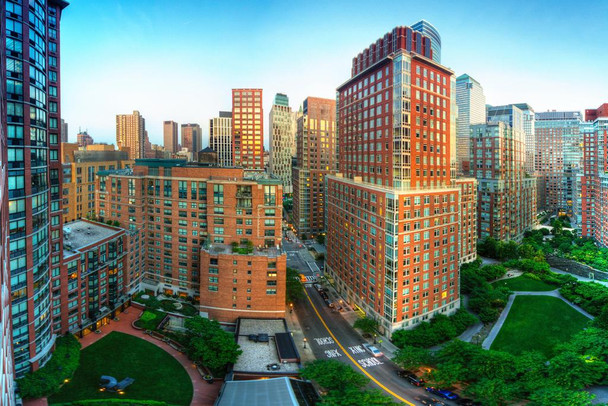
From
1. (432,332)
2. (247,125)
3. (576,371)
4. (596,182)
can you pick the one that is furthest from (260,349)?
(247,125)

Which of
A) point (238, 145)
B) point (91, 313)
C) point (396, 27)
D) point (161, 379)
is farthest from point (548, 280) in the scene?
point (238, 145)

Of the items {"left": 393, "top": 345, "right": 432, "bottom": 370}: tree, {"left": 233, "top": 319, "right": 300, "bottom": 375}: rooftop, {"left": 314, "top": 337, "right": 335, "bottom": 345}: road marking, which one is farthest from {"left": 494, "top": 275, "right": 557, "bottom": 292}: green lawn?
{"left": 233, "top": 319, "right": 300, "bottom": 375}: rooftop

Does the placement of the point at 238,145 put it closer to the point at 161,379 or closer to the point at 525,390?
the point at 161,379

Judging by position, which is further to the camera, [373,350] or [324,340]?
[324,340]

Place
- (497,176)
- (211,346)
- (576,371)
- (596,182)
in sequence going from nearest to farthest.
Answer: (576,371), (211,346), (497,176), (596,182)

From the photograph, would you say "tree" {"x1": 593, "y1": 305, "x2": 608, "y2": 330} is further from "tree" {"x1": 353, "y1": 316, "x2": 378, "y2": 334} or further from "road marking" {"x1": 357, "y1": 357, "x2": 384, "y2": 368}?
"road marking" {"x1": 357, "y1": 357, "x2": 384, "y2": 368}

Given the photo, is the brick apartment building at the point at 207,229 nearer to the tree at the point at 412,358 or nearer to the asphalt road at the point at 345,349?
the asphalt road at the point at 345,349

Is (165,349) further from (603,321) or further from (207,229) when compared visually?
(603,321)

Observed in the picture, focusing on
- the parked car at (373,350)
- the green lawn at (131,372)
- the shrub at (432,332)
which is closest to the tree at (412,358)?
the shrub at (432,332)
